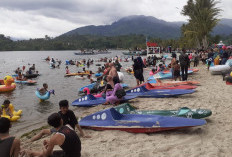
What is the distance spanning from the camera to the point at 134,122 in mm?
5355

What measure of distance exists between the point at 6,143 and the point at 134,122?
3.00 metres

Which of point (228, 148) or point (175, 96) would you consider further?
point (175, 96)

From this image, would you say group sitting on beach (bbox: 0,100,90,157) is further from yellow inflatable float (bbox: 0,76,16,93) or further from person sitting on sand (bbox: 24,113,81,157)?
yellow inflatable float (bbox: 0,76,16,93)

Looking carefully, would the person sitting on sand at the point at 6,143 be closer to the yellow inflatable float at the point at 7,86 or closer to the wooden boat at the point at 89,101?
the wooden boat at the point at 89,101

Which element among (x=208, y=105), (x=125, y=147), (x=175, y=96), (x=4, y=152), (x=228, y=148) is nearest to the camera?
(x=4, y=152)

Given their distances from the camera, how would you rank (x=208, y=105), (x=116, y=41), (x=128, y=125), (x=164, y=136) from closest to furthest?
(x=164, y=136), (x=128, y=125), (x=208, y=105), (x=116, y=41)

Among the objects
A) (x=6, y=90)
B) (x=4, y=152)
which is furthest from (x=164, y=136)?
(x=6, y=90)

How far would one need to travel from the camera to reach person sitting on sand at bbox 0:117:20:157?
318 centimetres

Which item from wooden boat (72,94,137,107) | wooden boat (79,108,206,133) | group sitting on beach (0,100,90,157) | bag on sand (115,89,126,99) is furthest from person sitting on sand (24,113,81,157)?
wooden boat (72,94,137,107)

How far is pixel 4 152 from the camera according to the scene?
3.17 metres

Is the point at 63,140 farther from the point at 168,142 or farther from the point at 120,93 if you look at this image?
the point at 120,93

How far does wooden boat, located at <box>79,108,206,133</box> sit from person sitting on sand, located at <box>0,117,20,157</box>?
9.11 ft

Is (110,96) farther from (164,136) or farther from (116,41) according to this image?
(116,41)

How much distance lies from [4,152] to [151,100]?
21.1 feet
